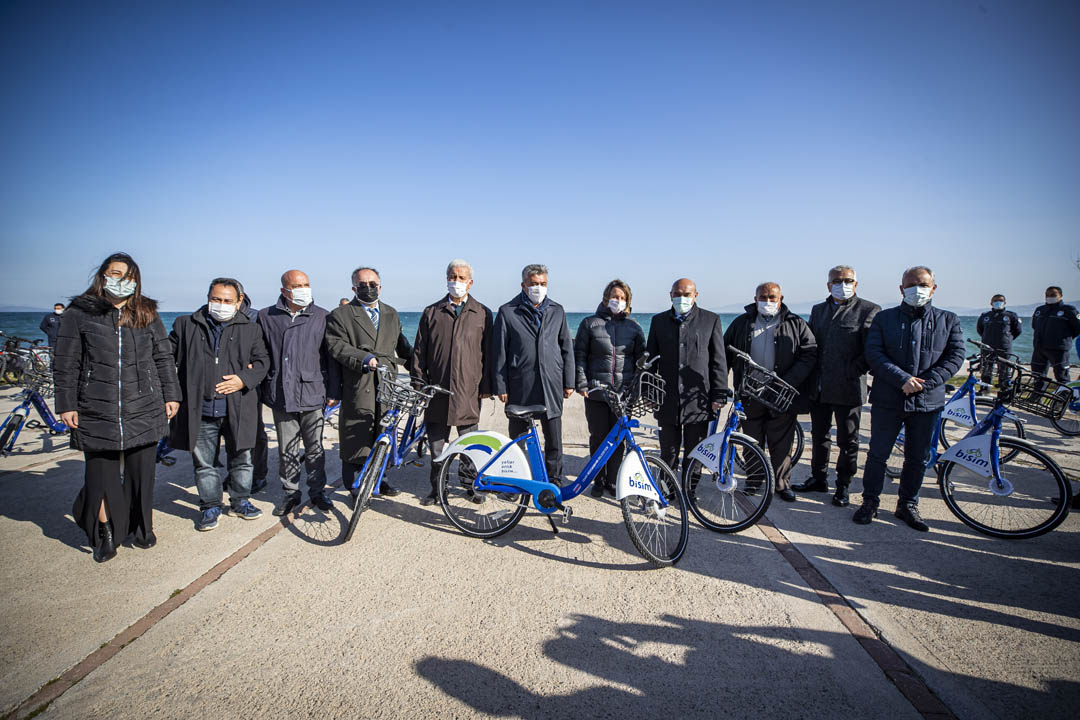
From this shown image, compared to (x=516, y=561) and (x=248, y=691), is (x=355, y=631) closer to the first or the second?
(x=248, y=691)

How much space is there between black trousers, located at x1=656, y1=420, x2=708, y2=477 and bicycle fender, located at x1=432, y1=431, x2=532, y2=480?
1.53 meters

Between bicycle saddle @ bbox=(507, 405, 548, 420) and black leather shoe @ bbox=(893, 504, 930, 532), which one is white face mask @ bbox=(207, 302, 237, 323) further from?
black leather shoe @ bbox=(893, 504, 930, 532)

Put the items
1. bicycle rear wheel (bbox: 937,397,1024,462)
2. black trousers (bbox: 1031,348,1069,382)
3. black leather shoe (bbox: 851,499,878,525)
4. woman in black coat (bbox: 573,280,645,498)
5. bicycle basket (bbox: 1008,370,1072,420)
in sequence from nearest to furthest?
bicycle basket (bbox: 1008,370,1072,420), black leather shoe (bbox: 851,499,878,525), woman in black coat (bbox: 573,280,645,498), bicycle rear wheel (bbox: 937,397,1024,462), black trousers (bbox: 1031,348,1069,382)

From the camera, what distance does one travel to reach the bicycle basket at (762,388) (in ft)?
13.4

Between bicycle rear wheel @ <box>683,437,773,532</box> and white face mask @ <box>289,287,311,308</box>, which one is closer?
bicycle rear wheel @ <box>683,437,773,532</box>

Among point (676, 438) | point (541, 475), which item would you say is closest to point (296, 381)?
point (541, 475)

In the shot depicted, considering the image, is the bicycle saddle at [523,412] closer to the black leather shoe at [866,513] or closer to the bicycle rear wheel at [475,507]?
Result: the bicycle rear wheel at [475,507]

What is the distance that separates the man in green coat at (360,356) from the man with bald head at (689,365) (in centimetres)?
266

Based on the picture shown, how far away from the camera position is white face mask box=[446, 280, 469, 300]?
14.3 feet

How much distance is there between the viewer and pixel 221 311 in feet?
12.7

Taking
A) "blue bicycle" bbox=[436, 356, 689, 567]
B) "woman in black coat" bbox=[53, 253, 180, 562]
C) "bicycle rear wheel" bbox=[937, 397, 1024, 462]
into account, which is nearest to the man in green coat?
"blue bicycle" bbox=[436, 356, 689, 567]

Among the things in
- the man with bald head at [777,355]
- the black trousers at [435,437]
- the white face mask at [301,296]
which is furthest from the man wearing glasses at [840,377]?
the white face mask at [301,296]

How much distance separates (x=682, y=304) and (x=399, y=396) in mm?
2722

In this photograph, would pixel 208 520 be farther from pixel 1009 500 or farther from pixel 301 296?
pixel 1009 500
